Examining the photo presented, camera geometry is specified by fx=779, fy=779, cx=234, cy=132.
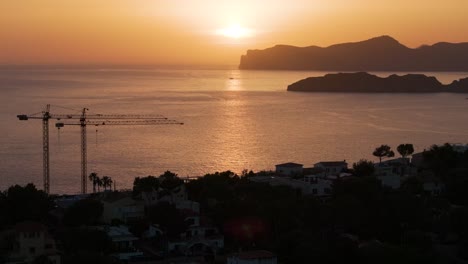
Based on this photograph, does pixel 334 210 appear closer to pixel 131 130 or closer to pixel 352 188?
pixel 352 188

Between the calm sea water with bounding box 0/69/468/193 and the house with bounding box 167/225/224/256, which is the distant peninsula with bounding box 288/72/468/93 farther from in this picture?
the house with bounding box 167/225/224/256

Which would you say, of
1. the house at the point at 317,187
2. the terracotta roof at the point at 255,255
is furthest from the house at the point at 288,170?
the terracotta roof at the point at 255,255

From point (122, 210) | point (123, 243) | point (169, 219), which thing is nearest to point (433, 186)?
point (169, 219)

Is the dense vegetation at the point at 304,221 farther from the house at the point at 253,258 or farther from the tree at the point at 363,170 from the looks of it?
the tree at the point at 363,170

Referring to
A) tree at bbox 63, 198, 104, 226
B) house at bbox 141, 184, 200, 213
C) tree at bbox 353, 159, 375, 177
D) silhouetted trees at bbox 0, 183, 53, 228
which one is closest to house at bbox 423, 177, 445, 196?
tree at bbox 353, 159, 375, 177

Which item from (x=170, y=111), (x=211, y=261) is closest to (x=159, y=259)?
(x=211, y=261)

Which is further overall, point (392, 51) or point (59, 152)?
point (392, 51)
